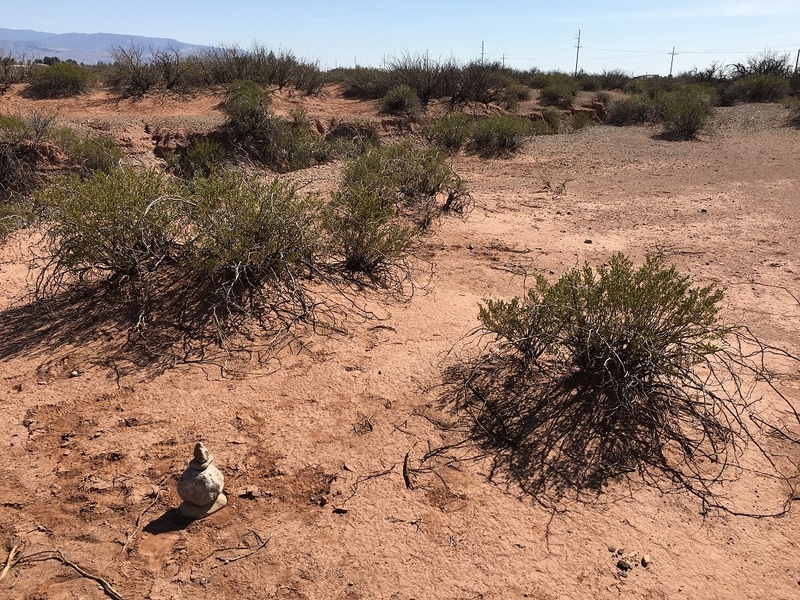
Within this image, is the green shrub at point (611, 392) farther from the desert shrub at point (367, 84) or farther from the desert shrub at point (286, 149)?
the desert shrub at point (367, 84)

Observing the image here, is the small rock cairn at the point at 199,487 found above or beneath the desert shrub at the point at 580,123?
beneath

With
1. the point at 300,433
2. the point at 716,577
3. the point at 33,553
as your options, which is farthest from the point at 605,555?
the point at 33,553

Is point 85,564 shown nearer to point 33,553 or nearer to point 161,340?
point 33,553

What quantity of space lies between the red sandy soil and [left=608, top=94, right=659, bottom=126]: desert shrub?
650 inches

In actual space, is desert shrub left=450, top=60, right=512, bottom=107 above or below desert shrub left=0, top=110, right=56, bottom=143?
above

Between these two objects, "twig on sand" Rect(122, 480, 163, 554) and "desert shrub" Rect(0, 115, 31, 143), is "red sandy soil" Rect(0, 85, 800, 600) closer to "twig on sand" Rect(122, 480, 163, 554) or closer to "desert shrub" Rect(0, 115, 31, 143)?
"twig on sand" Rect(122, 480, 163, 554)

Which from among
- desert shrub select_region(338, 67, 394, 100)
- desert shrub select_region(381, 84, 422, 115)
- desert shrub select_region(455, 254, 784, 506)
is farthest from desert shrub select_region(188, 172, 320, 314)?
desert shrub select_region(338, 67, 394, 100)

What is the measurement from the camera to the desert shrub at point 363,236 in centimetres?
579

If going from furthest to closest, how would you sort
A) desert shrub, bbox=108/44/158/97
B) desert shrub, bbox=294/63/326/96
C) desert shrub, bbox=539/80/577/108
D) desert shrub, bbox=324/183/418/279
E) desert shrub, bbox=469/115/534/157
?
desert shrub, bbox=539/80/577/108, desert shrub, bbox=294/63/326/96, desert shrub, bbox=108/44/158/97, desert shrub, bbox=469/115/534/157, desert shrub, bbox=324/183/418/279

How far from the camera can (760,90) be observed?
24.0 meters

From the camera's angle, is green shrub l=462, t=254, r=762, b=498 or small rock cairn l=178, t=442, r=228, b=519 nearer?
small rock cairn l=178, t=442, r=228, b=519

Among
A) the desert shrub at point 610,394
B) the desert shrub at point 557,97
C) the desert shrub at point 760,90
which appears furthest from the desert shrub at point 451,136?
the desert shrub at point 760,90

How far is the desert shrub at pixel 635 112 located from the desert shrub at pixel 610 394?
62.4ft

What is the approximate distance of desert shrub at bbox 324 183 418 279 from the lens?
19.0 feet
